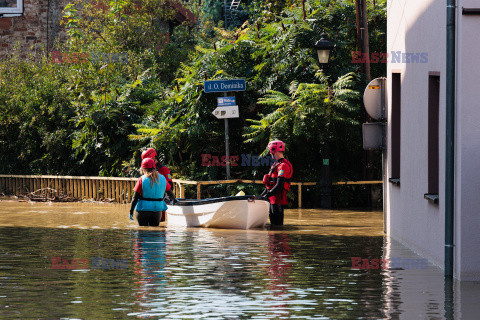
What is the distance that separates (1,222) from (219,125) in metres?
8.26

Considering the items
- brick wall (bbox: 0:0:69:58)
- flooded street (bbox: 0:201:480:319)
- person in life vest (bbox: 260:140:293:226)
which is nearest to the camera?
flooded street (bbox: 0:201:480:319)

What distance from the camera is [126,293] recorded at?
10.1 m

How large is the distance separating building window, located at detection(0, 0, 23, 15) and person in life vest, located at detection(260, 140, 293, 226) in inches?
1009

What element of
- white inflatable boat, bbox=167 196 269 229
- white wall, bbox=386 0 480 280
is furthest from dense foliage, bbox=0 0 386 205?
white wall, bbox=386 0 480 280

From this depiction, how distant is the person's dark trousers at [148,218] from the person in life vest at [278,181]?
221 cm

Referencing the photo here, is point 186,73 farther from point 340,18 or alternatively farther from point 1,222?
point 1,222

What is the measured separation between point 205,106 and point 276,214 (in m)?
8.11

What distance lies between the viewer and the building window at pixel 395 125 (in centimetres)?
1719

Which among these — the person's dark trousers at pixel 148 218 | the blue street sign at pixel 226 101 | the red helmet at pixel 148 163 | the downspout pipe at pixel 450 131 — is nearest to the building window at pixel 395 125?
the red helmet at pixel 148 163
